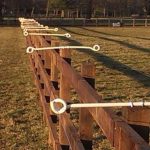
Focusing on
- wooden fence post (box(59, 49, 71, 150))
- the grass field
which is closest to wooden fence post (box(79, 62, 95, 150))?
wooden fence post (box(59, 49, 71, 150))

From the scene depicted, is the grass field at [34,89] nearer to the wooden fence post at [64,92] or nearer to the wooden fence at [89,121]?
the wooden fence at [89,121]

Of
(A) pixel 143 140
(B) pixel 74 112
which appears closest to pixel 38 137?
(B) pixel 74 112

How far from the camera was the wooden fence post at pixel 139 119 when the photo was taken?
99.9 inches

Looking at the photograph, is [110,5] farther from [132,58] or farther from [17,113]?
[17,113]

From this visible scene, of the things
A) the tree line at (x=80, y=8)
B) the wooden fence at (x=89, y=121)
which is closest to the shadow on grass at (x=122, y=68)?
the wooden fence at (x=89, y=121)

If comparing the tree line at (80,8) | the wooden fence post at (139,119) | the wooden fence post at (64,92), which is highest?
the wooden fence post at (139,119)

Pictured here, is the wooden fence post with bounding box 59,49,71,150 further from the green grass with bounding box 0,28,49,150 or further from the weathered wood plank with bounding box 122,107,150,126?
the weathered wood plank with bounding box 122,107,150,126

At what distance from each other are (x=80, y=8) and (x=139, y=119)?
90255 mm

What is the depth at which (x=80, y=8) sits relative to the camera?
9194 centimetres

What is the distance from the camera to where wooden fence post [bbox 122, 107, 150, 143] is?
254cm

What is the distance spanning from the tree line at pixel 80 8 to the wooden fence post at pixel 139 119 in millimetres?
81032

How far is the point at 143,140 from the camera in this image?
241 centimetres

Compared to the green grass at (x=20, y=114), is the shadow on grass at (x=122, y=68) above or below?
below

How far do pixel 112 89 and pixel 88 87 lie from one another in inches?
290
